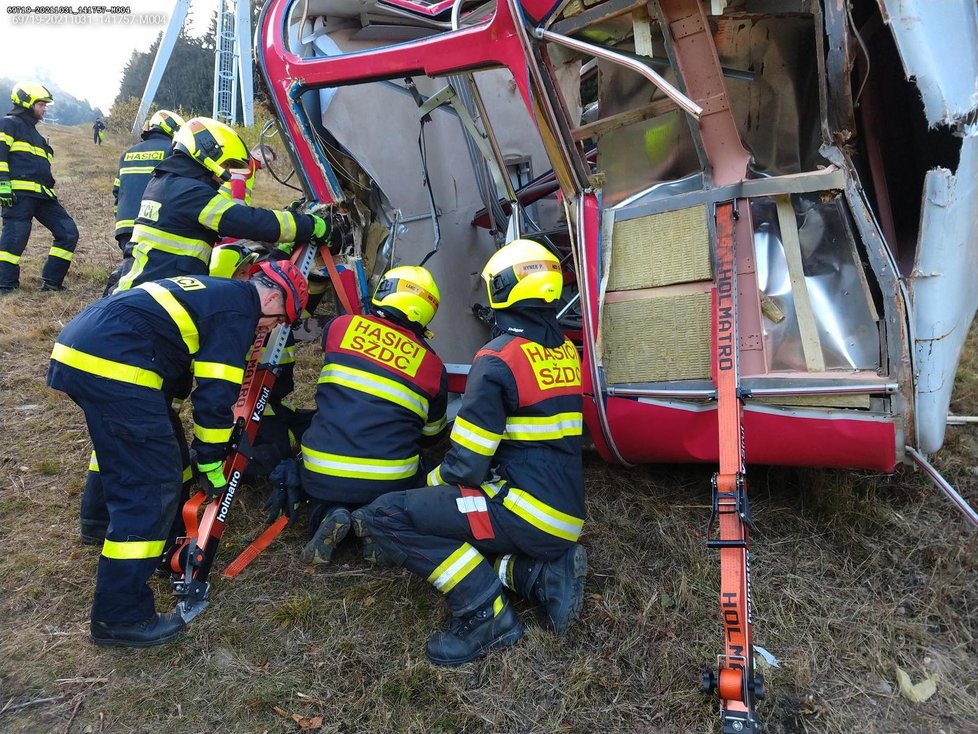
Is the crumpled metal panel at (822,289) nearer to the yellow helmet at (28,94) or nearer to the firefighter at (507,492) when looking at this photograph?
the firefighter at (507,492)

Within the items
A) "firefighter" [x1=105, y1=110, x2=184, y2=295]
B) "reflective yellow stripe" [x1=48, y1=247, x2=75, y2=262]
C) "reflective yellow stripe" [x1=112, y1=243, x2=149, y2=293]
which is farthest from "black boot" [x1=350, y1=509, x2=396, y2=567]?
"reflective yellow stripe" [x1=48, y1=247, x2=75, y2=262]

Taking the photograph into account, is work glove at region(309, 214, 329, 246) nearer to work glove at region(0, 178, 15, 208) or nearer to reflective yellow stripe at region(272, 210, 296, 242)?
reflective yellow stripe at region(272, 210, 296, 242)

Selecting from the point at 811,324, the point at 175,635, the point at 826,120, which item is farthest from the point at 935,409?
the point at 175,635

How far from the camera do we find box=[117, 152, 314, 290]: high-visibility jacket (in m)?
3.47

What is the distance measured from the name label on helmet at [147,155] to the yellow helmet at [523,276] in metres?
3.11

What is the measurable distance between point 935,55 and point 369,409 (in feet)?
8.18

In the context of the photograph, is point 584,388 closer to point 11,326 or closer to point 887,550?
point 887,550

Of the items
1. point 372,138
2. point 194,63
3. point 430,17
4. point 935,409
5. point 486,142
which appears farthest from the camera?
point 194,63

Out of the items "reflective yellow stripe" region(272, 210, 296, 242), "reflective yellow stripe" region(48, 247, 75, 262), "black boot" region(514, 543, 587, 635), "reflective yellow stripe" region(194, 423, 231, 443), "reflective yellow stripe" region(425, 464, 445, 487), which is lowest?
"black boot" region(514, 543, 587, 635)

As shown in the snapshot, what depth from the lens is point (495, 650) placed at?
2.66 metres

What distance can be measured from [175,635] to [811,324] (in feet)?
9.07

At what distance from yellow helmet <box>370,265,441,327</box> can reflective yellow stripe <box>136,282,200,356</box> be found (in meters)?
0.86

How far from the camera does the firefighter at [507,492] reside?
105 inches

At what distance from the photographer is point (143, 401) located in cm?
269
